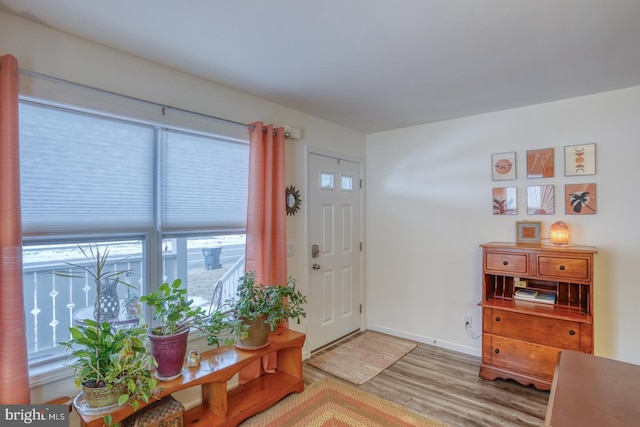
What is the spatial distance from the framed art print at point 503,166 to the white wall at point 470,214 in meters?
0.05

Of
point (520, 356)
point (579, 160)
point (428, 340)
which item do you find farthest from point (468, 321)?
point (579, 160)

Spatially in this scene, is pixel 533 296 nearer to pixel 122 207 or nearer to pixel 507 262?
pixel 507 262

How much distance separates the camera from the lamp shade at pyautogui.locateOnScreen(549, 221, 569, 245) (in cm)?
271

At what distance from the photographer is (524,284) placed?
285 centimetres

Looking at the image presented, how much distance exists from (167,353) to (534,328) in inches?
104

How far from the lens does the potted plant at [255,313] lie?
2262 millimetres

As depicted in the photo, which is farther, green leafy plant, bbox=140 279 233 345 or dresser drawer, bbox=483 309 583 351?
dresser drawer, bbox=483 309 583 351

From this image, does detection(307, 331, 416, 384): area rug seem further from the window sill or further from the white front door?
the window sill

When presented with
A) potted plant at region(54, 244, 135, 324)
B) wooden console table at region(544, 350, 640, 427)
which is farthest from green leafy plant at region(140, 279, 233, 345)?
wooden console table at region(544, 350, 640, 427)

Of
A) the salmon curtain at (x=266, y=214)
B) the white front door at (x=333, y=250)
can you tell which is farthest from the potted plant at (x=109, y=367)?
the white front door at (x=333, y=250)

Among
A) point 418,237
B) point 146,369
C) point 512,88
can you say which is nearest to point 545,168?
point 512,88

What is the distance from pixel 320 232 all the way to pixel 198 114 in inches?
64.3

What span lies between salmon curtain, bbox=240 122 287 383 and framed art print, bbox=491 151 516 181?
6.63ft

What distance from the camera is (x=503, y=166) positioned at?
10.2 ft
